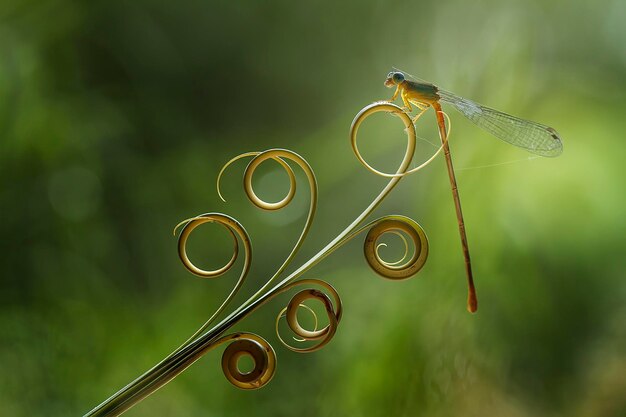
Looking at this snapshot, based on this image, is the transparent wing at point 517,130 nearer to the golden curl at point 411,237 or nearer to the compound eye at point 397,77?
the compound eye at point 397,77

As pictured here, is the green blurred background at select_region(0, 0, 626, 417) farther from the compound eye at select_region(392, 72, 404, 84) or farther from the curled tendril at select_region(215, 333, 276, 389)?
the curled tendril at select_region(215, 333, 276, 389)

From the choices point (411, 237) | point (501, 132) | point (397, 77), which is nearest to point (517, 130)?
point (501, 132)

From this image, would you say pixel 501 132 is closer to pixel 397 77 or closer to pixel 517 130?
pixel 517 130

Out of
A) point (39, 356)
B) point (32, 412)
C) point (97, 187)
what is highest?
point (97, 187)

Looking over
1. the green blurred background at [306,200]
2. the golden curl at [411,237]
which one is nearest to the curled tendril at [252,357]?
the golden curl at [411,237]

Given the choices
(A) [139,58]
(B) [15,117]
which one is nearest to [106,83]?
(A) [139,58]

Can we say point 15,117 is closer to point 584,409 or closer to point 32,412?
point 32,412
